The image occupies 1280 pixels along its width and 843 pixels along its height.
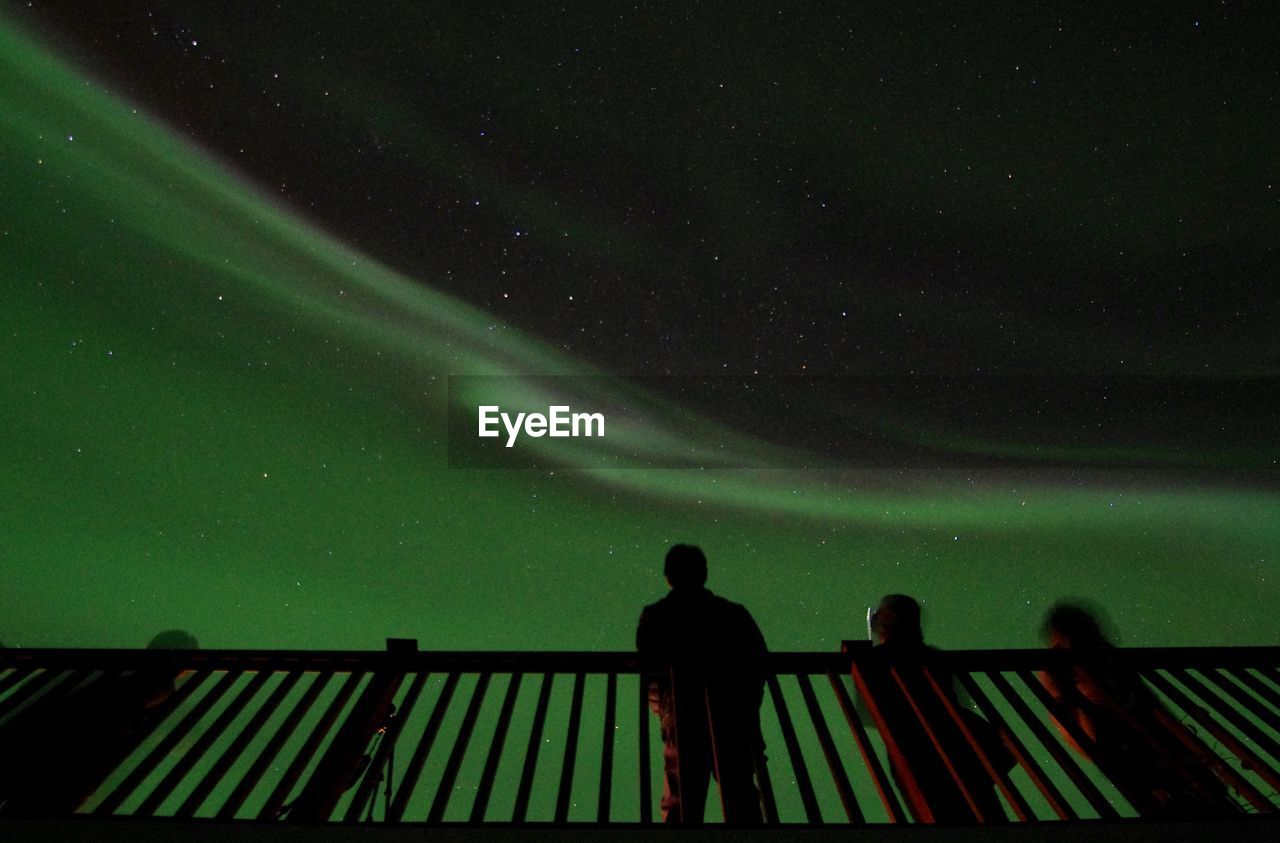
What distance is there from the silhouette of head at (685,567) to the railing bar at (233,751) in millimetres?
1347

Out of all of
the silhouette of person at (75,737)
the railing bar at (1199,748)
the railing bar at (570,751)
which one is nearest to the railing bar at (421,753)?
the railing bar at (570,751)

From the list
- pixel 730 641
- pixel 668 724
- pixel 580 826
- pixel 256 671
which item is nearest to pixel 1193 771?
pixel 730 641

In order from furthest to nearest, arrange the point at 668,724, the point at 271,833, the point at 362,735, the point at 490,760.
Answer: the point at 668,724 < the point at 362,735 < the point at 490,760 < the point at 271,833

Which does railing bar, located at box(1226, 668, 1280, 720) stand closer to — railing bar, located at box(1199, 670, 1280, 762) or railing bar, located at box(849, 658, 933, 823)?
railing bar, located at box(1199, 670, 1280, 762)

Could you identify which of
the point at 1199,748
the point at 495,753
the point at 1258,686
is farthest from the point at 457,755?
the point at 1258,686

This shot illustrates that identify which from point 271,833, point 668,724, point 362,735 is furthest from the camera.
Answer: point 668,724

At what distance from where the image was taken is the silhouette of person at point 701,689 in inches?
80.9

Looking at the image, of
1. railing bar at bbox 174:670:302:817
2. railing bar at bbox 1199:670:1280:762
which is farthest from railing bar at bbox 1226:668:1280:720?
railing bar at bbox 174:670:302:817

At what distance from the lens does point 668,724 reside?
2.52 metres

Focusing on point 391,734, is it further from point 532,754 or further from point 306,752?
point 532,754

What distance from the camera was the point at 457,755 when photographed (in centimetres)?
207

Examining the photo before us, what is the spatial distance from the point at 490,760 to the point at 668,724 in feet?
2.25

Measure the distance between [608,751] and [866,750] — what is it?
78 centimetres

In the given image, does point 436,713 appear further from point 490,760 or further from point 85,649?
point 85,649
